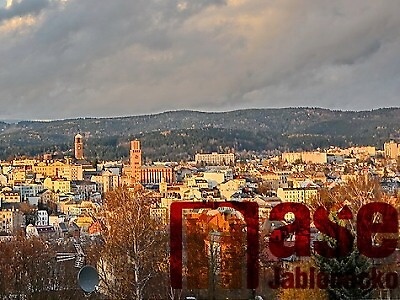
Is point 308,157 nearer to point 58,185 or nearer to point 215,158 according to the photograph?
point 215,158

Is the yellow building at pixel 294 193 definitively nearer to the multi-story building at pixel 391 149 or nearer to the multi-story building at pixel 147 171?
the multi-story building at pixel 147 171

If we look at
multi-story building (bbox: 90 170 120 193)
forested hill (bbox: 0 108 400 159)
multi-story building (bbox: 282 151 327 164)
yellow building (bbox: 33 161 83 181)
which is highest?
forested hill (bbox: 0 108 400 159)

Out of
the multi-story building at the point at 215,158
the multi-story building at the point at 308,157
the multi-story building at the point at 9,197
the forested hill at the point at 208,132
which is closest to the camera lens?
the multi-story building at the point at 9,197

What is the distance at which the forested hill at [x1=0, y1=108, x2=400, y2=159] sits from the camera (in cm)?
8338

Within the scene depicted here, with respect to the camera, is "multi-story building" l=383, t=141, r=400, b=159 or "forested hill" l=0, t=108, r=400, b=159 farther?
"forested hill" l=0, t=108, r=400, b=159

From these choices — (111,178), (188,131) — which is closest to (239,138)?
(188,131)

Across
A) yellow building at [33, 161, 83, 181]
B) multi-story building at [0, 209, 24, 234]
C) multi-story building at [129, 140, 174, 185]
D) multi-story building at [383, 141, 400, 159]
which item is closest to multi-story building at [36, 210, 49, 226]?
multi-story building at [0, 209, 24, 234]

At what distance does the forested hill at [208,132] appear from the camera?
83.4 metres

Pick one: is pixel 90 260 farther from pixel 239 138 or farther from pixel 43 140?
pixel 43 140

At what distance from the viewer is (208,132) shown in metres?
90.8

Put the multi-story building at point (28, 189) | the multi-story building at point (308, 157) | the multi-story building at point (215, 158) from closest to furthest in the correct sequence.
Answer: the multi-story building at point (28, 189) < the multi-story building at point (308, 157) < the multi-story building at point (215, 158)

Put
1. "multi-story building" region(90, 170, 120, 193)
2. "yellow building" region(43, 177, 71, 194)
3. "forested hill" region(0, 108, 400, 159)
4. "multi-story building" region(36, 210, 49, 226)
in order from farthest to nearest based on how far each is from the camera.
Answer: "forested hill" region(0, 108, 400, 159) → "multi-story building" region(90, 170, 120, 193) → "yellow building" region(43, 177, 71, 194) → "multi-story building" region(36, 210, 49, 226)

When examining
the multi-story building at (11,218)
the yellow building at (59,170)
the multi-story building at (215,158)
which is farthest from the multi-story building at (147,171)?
the multi-story building at (11,218)

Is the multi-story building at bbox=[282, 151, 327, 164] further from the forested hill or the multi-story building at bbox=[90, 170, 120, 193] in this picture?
the multi-story building at bbox=[90, 170, 120, 193]
